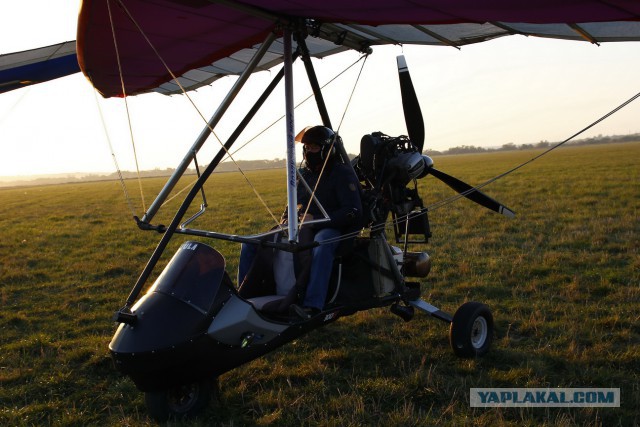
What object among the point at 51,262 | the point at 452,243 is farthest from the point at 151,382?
the point at 51,262

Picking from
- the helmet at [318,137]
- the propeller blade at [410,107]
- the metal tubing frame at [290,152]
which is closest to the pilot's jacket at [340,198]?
the helmet at [318,137]

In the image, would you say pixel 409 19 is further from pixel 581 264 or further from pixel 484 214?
pixel 484 214

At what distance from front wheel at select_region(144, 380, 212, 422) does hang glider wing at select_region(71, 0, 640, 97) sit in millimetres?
2490

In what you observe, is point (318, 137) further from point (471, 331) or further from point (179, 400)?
point (179, 400)

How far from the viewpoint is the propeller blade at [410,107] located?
6.19 metres

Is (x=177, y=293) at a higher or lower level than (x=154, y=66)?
lower

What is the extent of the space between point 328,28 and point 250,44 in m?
0.91

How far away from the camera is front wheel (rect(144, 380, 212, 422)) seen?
401 centimetres

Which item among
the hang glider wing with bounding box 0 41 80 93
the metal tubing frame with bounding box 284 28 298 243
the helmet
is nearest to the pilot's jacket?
the helmet

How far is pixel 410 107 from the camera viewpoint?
6.21 metres

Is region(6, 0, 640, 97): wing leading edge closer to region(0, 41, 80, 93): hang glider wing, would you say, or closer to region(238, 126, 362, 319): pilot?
region(0, 41, 80, 93): hang glider wing

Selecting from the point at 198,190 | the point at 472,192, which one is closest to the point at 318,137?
the point at 198,190

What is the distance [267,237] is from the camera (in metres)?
5.23

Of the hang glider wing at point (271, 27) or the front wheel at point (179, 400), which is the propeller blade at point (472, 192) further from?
the front wheel at point (179, 400)
